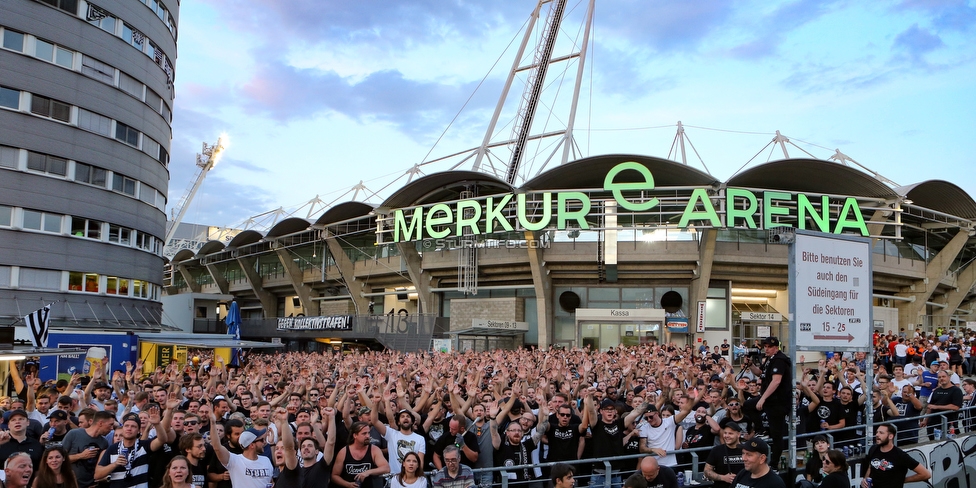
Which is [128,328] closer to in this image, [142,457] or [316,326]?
[316,326]

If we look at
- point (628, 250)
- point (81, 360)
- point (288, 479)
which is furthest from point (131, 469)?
point (628, 250)

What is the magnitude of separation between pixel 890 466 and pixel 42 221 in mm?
33647

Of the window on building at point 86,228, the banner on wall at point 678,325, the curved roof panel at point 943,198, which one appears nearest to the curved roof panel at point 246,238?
the window on building at point 86,228

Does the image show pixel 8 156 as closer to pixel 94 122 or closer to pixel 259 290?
pixel 94 122

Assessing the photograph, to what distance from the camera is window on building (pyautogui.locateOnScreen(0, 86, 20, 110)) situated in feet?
101

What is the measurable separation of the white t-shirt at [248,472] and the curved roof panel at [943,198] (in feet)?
121

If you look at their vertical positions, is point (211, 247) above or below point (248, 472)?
above

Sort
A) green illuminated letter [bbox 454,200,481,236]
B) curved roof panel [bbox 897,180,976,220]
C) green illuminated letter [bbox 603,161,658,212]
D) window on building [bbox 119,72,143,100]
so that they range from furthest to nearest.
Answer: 1. curved roof panel [bbox 897,180,976,220]
2. green illuminated letter [bbox 454,200,481,236]
3. window on building [bbox 119,72,143,100]
4. green illuminated letter [bbox 603,161,658,212]

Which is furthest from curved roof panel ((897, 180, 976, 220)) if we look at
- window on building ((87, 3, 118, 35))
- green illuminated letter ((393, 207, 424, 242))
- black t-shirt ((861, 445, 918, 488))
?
window on building ((87, 3, 118, 35))

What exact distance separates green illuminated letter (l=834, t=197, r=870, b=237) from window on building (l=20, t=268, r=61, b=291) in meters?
34.5

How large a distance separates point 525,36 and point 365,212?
50.1 ft

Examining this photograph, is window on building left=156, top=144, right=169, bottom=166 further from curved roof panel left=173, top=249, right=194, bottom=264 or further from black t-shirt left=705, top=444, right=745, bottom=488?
black t-shirt left=705, top=444, right=745, bottom=488

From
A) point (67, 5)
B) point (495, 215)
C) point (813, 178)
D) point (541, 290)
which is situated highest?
point (67, 5)

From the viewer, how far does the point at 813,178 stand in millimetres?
37000
